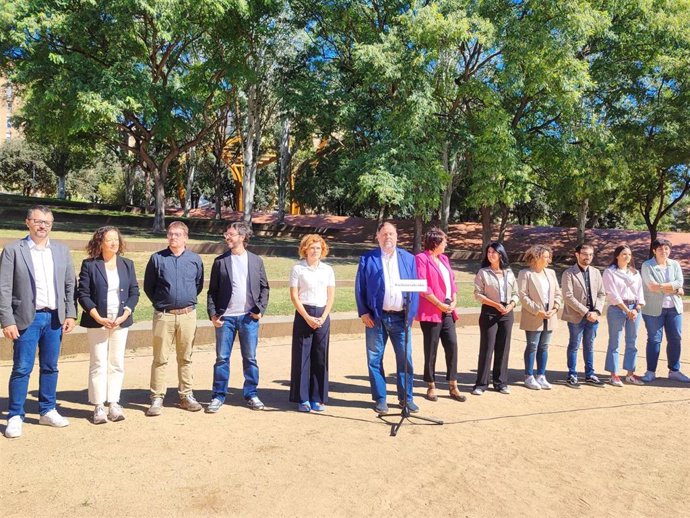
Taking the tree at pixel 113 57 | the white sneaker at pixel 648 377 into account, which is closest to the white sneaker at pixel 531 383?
the white sneaker at pixel 648 377

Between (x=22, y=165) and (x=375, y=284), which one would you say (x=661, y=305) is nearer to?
(x=375, y=284)

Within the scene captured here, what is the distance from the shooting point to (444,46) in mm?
19828

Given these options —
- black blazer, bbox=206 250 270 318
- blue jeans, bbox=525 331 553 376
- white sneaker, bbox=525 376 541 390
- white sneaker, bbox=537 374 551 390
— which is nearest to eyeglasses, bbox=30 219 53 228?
black blazer, bbox=206 250 270 318

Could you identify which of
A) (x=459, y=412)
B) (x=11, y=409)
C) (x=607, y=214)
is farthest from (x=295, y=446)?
(x=607, y=214)

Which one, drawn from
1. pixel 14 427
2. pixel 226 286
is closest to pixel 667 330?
pixel 226 286

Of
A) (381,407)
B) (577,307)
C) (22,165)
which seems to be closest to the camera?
(381,407)

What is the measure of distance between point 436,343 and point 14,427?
156 inches

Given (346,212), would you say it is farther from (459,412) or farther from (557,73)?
(459,412)

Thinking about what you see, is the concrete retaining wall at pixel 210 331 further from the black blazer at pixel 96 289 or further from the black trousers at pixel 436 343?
the black trousers at pixel 436 343

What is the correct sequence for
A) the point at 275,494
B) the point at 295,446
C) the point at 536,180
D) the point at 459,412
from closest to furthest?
the point at 275,494
the point at 295,446
the point at 459,412
the point at 536,180

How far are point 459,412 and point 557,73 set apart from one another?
16772 millimetres

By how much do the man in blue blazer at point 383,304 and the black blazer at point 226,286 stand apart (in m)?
0.99

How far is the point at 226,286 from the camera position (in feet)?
18.0

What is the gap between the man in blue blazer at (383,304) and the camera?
5.50 m
